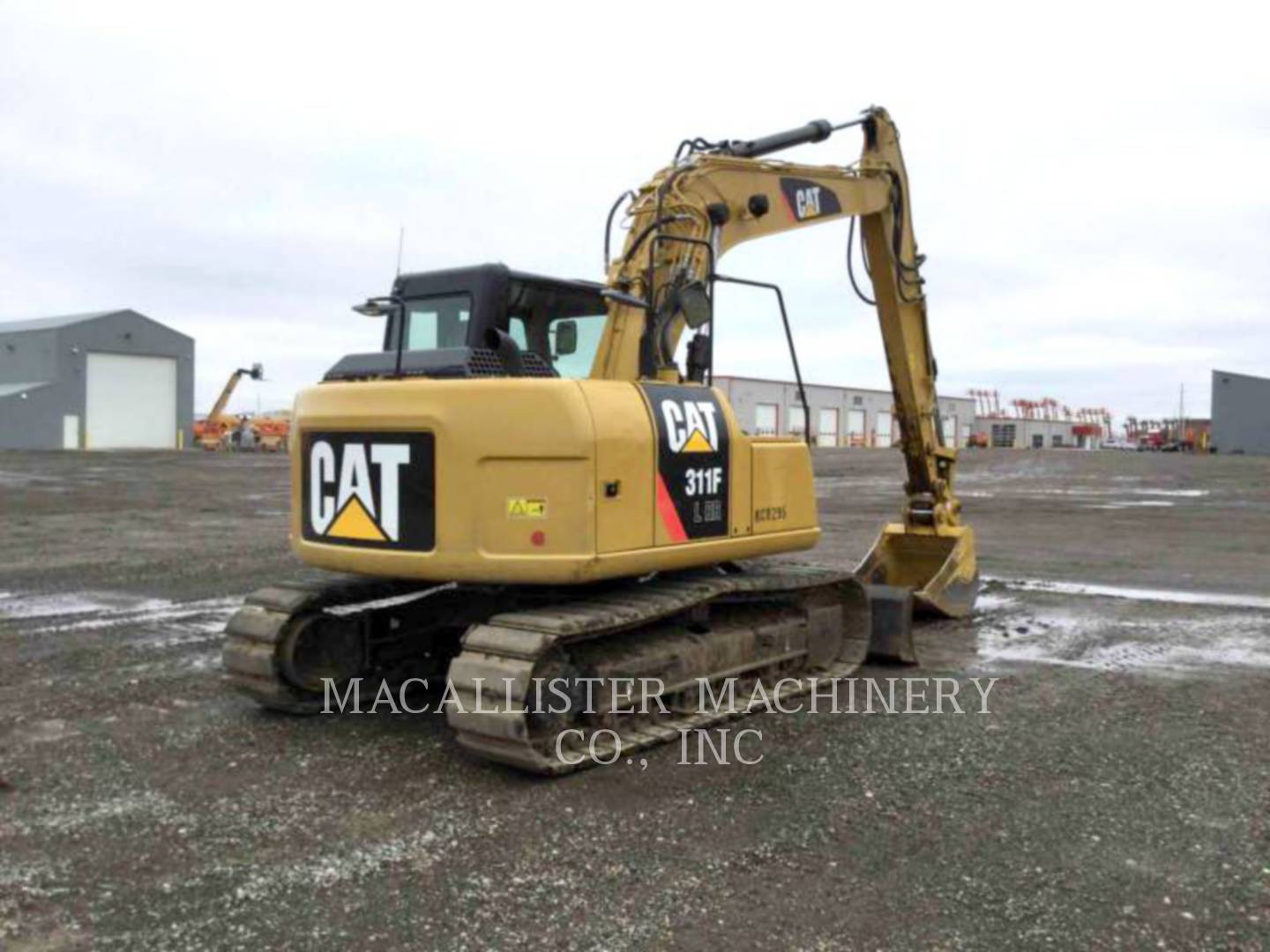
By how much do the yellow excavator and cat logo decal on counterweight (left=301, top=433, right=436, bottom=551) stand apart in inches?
0.6

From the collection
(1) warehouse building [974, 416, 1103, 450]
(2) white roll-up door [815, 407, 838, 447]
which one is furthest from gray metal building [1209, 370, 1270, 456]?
(1) warehouse building [974, 416, 1103, 450]

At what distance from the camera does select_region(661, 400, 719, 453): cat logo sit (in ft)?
19.9

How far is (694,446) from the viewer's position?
20.5 feet

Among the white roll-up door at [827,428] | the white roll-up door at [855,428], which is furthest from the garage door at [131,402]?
the white roll-up door at [855,428]

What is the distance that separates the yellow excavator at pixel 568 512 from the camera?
5500 millimetres

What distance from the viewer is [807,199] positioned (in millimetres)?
8211

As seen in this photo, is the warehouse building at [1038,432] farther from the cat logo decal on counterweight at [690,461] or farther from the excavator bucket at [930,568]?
the cat logo decal on counterweight at [690,461]

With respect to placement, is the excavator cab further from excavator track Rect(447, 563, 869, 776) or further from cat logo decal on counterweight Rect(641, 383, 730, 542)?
excavator track Rect(447, 563, 869, 776)

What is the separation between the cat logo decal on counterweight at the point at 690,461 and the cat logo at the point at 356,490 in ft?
4.51

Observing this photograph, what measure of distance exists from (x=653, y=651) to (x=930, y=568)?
14.8 feet

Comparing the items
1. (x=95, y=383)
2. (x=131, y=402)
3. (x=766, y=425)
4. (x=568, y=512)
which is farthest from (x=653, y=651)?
(x=131, y=402)

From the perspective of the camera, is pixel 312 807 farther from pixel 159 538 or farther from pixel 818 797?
pixel 159 538

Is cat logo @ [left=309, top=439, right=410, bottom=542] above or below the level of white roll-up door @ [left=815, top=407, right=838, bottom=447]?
below

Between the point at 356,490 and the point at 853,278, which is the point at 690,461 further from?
the point at 853,278
